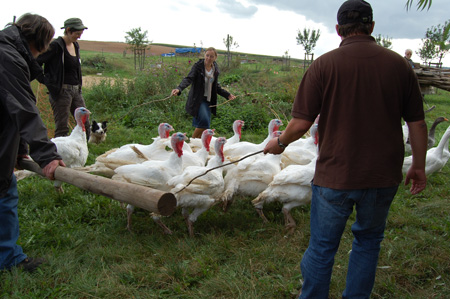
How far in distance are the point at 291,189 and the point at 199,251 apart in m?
1.36

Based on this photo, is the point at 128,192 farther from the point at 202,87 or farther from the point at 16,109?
the point at 202,87

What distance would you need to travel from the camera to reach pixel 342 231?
7.48 ft

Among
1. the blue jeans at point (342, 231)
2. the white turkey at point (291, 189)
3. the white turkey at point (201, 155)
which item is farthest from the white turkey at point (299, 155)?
the blue jeans at point (342, 231)

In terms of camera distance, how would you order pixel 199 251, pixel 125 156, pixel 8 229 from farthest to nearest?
pixel 125 156 < pixel 199 251 < pixel 8 229

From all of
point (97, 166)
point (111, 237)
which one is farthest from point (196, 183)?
point (97, 166)

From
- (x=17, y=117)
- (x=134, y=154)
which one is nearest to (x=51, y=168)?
(x=17, y=117)

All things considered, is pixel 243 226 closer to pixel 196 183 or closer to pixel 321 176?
pixel 196 183

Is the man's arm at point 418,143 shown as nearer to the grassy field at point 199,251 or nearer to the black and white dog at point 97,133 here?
the grassy field at point 199,251

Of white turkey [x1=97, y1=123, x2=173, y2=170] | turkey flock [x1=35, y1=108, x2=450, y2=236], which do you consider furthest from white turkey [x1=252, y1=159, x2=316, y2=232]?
white turkey [x1=97, y1=123, x2=173, y2=170]

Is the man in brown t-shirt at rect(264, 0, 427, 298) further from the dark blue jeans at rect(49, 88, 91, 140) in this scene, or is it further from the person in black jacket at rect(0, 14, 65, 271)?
the dark blue jeans at rect(49, 88, 91, 140)

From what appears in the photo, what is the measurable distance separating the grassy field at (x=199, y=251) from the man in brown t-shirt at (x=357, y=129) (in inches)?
35.2

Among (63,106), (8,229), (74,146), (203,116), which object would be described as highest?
(63,106)

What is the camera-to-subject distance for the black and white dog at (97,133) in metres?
7.48

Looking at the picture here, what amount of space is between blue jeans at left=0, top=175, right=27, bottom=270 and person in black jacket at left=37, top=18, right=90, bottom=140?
2635mm
